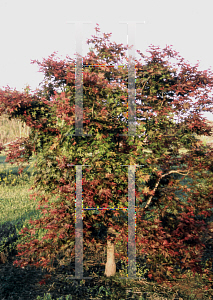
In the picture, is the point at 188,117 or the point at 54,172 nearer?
the point at 54,172

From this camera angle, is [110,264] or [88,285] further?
[110,264]

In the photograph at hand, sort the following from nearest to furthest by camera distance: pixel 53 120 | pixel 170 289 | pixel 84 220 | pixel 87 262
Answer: pixel 84 220, pixel 53 120, pixel 170 289, pixel 87 262

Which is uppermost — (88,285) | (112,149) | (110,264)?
(112,149)

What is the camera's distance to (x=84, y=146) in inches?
155

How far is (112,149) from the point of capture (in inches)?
165

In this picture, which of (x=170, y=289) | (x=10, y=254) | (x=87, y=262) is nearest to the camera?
(x=170, y=289)

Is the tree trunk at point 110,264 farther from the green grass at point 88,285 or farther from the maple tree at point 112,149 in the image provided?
the maple tree at point 112,149

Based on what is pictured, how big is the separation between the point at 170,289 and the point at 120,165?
2.67m

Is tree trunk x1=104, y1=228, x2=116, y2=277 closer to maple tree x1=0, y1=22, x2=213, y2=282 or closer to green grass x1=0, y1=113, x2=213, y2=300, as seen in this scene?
green grass x1=0, y1=113, x2=213, y2=300

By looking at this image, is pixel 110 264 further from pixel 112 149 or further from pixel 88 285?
pixel 112 149

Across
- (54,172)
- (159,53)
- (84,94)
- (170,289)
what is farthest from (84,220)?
(159,53)

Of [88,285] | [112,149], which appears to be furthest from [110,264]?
[112,149]

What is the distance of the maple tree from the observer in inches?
150

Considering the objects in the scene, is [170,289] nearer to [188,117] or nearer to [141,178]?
[141,178]
